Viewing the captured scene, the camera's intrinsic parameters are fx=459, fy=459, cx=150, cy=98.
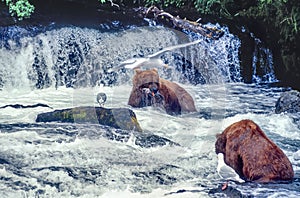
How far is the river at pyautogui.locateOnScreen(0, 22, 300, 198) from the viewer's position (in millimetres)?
3625

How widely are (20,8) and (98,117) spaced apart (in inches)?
139

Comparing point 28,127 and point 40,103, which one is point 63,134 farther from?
point 40,103

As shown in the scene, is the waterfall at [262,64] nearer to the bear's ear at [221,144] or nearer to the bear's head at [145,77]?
the bear's head at [145,77]

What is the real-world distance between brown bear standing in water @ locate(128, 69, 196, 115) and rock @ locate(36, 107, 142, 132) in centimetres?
64

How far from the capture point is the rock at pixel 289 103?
20.4ft

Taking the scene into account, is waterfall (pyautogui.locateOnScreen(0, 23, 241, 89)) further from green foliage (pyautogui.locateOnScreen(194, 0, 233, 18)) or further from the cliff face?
green foliage (pyautogui.locateOnScreen(194, 0, 233, 18))

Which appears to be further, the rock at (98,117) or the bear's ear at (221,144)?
the rock at (98,117)

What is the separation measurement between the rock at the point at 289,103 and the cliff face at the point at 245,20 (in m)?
1.84

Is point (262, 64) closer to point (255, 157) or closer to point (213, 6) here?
point (213, 6)

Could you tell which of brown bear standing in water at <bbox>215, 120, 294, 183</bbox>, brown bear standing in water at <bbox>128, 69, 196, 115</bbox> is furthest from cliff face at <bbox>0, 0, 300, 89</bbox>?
brown bear standing in water at <bbox>215, 120, 294, 183</bbox>

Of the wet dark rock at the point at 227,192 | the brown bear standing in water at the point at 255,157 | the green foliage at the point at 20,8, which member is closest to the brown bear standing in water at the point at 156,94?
the brown bear standing in water at the point at 255,157

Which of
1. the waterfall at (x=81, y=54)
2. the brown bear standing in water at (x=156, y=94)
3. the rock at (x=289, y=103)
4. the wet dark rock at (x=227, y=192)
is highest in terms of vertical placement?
the waterfall at (x=81, y=54)

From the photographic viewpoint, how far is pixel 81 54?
7547 mm

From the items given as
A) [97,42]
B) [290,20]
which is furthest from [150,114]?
[290,20]
